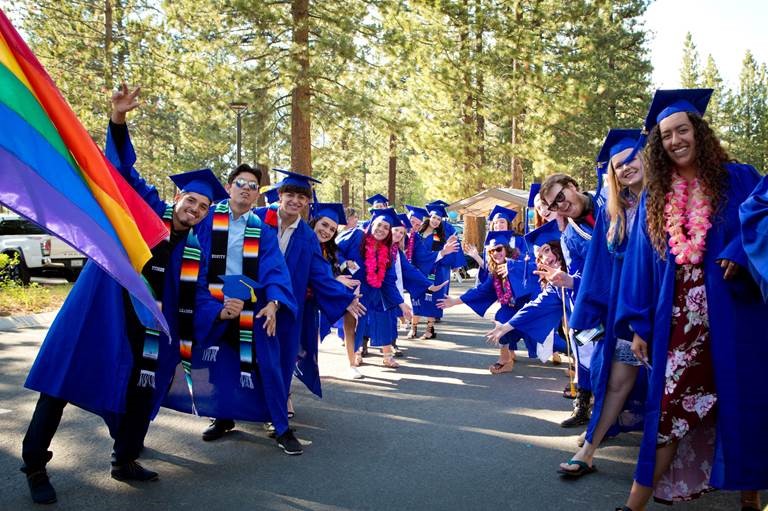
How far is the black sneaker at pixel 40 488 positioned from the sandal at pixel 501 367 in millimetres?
5351

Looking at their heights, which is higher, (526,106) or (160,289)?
(526,106)

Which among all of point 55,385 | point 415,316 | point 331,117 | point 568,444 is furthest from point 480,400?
point 331,117

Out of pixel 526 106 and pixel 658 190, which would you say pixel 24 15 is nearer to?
pixel 526 106

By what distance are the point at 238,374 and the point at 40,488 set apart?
5.02ft

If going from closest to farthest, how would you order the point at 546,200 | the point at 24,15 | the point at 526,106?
the point at 546,200, the point at 24,15, the point at 526,106

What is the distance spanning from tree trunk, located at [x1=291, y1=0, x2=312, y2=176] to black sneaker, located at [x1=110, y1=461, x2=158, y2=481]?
41.1 feet

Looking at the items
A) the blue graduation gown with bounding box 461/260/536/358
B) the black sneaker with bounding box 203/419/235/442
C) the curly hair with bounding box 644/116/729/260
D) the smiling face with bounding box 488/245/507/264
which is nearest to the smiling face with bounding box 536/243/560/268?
the blue graduation gown with bounding box 461/260/536/358

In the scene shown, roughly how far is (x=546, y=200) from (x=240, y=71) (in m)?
13.5

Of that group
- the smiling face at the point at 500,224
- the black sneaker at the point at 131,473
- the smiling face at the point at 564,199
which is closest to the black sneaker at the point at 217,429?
the black sneaker at the point at 131,473

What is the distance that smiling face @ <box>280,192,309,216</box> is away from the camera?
5.94 metres

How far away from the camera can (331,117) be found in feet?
58.1

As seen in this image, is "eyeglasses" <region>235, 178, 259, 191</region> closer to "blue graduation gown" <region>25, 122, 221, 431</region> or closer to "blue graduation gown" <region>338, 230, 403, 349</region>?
"blue graduation gown" <region>25, 122, 221, 431</region>

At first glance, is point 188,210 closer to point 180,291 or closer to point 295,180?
point 180,291

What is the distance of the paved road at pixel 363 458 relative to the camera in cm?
415
